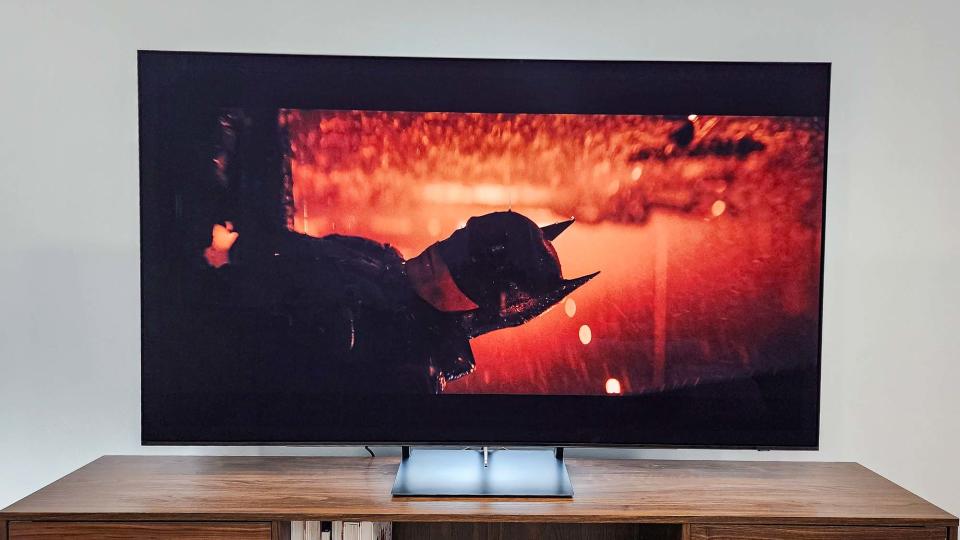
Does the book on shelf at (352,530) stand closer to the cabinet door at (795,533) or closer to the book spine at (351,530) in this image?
the book spine at (351,530)

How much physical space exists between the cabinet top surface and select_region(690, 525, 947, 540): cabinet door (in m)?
0.02

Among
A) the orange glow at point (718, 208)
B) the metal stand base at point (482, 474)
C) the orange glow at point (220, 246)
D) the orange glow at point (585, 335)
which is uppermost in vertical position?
the orange glow at point (718, 208)

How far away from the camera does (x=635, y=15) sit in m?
1.75

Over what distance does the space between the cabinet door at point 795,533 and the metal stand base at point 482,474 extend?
0.31 meters

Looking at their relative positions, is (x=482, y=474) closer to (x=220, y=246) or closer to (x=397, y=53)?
(x=220, y=246)

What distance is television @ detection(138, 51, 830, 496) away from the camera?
1.49 m

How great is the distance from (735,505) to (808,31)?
1.33 meters

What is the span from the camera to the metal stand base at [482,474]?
1.41 m

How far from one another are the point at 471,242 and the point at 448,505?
614 mm

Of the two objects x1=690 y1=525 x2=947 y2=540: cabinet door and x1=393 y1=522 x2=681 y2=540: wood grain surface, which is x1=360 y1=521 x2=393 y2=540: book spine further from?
x1=690 y1=525 x2=947 y2=540: cabinet door

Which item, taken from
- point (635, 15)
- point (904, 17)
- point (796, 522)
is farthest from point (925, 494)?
point (635, 15)

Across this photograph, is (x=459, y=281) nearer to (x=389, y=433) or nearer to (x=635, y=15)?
(x=389, y=433)

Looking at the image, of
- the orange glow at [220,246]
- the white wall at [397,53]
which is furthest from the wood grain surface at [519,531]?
the orange glow at [220,246]

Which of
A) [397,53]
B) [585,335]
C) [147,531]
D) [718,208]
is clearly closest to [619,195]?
[718,208]
